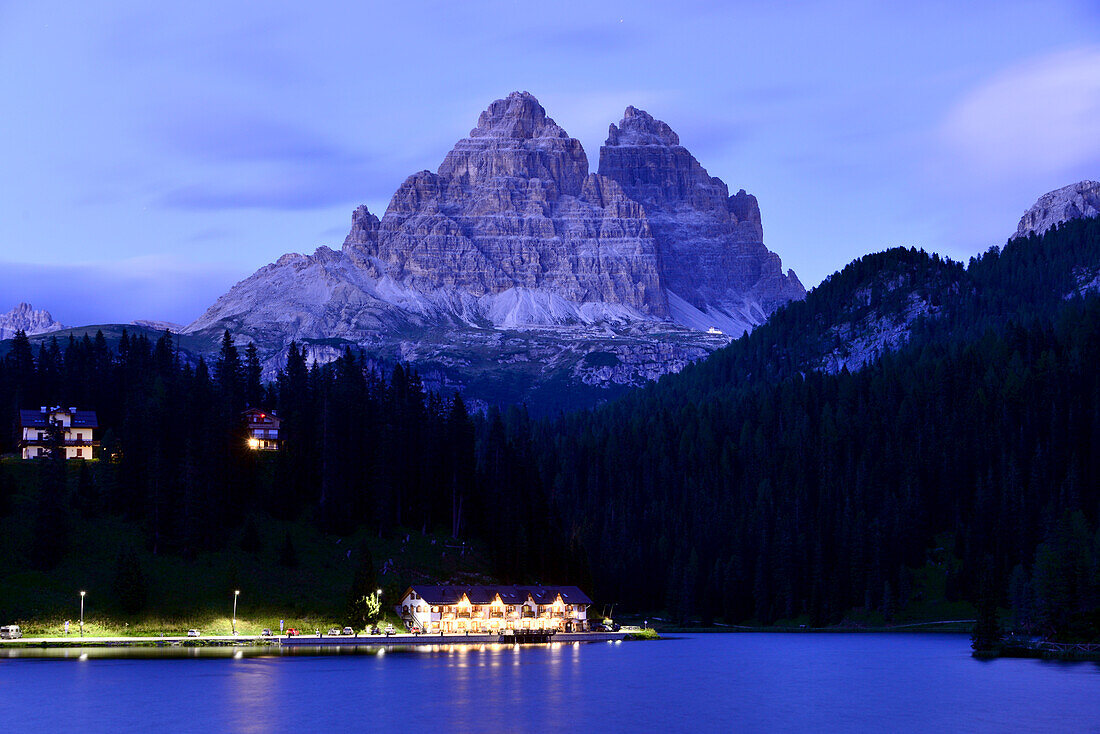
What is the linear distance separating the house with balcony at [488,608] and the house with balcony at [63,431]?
5701 centimetres

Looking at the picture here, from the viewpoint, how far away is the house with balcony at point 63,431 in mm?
189875

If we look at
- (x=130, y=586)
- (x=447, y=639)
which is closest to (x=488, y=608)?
(x=447, y=639)

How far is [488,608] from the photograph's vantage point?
176 m

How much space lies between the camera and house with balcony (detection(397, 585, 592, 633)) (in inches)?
6757

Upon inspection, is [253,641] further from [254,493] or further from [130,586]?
[254,493]

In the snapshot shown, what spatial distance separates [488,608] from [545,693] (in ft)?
192

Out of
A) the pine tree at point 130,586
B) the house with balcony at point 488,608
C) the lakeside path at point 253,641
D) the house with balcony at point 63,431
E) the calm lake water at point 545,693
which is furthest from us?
the house with balcony at point 63,431

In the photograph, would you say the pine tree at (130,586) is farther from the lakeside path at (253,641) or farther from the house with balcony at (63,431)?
the house with balcony at (63,431)

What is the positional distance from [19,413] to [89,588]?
50717 mm

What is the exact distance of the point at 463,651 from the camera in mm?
165125

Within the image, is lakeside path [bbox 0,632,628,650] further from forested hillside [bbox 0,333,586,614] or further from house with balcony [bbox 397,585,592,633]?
forested hillside [bbox 0,333,586,614]

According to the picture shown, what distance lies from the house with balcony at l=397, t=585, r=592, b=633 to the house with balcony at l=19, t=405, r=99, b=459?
57.0 metres

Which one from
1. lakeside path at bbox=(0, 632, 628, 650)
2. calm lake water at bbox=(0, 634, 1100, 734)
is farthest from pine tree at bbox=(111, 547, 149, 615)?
calm lake water at bbox=(0, 634, 1100, 734)

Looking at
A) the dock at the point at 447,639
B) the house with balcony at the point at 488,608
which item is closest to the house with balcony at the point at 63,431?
the dock at the point at 447,639
